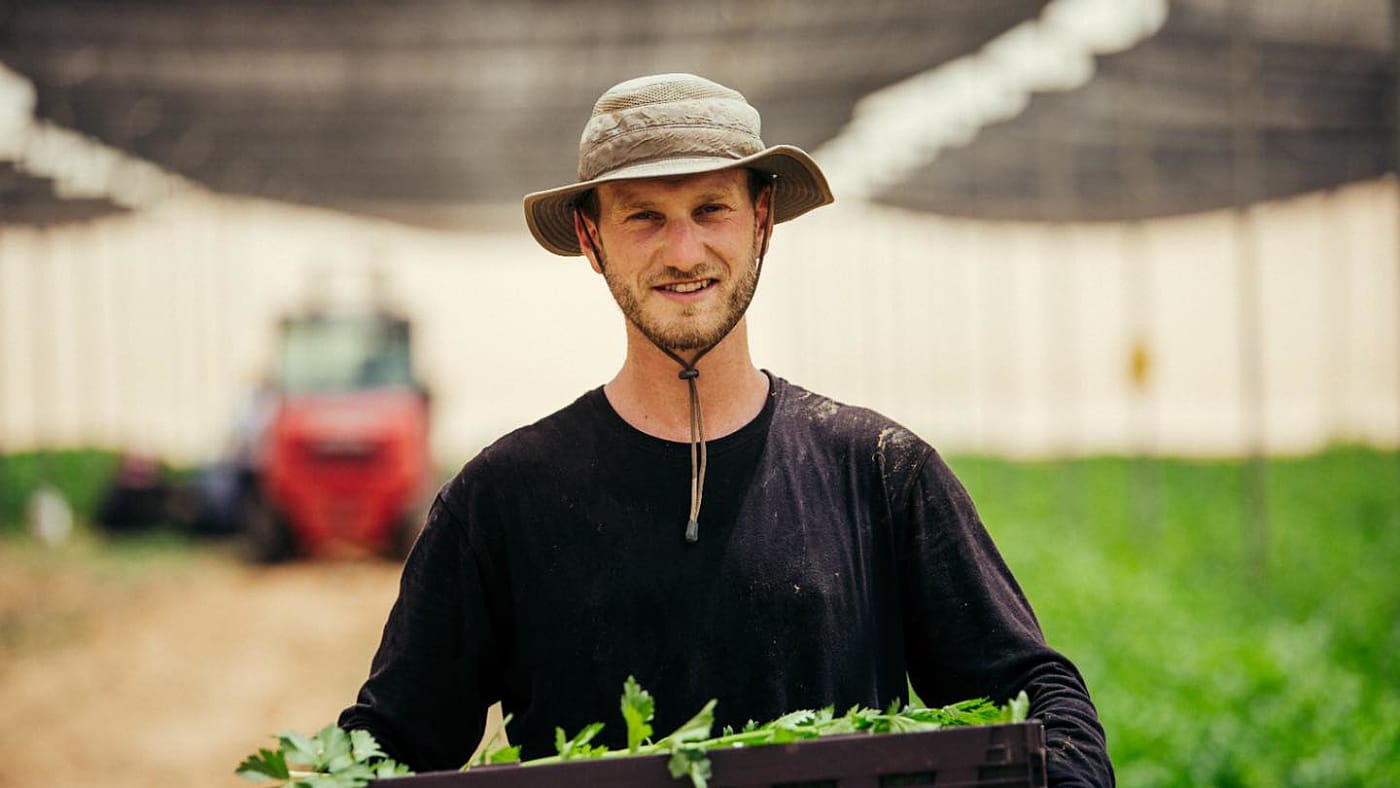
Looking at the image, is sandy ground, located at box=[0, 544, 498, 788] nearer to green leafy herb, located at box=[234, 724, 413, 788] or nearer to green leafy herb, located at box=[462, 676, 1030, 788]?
green leafy herb, located at box=[234, 724, 413, 788]

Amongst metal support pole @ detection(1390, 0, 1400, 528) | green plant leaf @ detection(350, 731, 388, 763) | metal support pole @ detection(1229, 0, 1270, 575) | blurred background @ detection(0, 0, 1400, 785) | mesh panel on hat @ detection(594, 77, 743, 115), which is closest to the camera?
green plant leaf @ detection(350, 731, 388, 763)

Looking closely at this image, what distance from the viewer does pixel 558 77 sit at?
1570 centimetres

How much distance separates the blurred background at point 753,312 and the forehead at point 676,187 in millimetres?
4380

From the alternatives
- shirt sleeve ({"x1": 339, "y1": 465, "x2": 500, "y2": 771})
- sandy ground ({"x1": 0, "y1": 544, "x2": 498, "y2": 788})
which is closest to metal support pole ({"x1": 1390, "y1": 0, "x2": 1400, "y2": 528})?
sandy ground ({"x1": 0, "y1": 544, "x2": 498, "y2": 788})

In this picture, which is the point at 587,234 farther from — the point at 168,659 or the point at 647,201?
the point at 168,659

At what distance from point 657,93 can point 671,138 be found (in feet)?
0.33

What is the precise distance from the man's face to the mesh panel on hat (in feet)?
0.39

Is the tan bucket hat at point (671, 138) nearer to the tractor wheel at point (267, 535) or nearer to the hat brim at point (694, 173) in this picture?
the hat brim at point (694, 173)

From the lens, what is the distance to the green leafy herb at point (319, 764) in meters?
1.79

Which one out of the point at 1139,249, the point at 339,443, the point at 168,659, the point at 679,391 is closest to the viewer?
the point at 679,391

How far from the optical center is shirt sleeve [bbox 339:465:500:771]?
2.21 meters

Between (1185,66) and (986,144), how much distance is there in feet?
15.6

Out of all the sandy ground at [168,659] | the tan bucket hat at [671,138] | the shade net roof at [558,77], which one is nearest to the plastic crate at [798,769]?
the tan bucket hat at [671,138]

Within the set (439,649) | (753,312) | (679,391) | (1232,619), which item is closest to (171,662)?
(1232,619)
